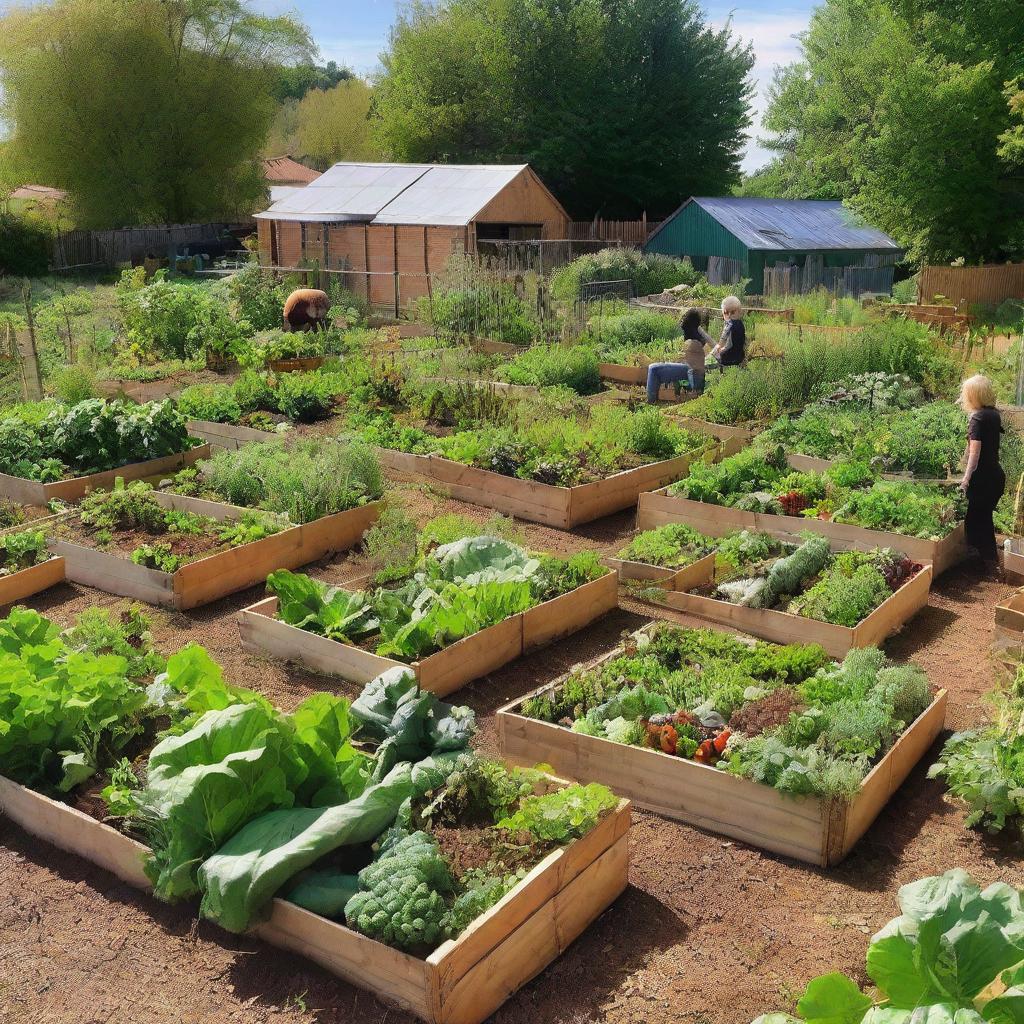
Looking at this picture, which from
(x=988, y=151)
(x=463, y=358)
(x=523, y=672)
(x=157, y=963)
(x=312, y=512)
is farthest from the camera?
(x=988, y=151)

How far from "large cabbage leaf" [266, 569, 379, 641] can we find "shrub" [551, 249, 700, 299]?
45.8 ft

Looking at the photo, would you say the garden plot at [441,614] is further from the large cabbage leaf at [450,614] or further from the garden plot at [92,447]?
the garden plot at [92,447]

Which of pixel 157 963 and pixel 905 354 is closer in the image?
pixel 157 963

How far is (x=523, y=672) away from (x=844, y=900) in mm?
2598

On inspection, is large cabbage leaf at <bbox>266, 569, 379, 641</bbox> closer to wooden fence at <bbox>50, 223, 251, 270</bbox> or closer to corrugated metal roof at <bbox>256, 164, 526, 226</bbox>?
corrugated metal roof at <bbox>256, 164, 526, 226</bbox>

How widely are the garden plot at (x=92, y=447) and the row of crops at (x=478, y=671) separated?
0.12 feet

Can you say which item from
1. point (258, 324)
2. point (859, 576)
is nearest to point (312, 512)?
point (859, 576)

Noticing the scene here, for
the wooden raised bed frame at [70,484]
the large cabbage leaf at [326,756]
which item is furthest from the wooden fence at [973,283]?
the large cabbage leaf at [326,756]

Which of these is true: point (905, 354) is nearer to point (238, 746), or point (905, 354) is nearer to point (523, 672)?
point (523, 672)

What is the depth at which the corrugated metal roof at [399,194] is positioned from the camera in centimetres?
2389

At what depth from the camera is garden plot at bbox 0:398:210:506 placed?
9.82 meters

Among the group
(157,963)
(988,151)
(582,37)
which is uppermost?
(582,37)

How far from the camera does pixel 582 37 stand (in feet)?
118

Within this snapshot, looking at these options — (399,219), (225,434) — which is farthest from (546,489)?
(399,219)
